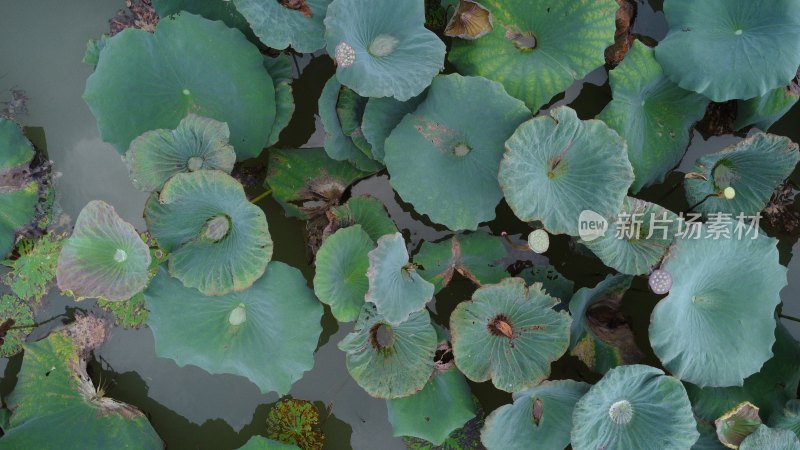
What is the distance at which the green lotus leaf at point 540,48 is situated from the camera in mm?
2037

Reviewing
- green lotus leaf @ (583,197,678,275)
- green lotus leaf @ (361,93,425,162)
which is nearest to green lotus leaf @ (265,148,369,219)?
green lotus leaf @ (361,93,425,162)

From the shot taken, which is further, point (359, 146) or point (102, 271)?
point (359, 146)

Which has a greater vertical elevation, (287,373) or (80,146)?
(80,146)

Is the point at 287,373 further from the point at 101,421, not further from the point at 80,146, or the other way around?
the point at 80,146

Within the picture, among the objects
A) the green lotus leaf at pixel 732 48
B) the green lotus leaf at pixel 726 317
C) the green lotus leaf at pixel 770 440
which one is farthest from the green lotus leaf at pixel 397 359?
the green lotus leaf at pixel 732 48

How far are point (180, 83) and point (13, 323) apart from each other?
1209mm

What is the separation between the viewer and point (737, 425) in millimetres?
2037

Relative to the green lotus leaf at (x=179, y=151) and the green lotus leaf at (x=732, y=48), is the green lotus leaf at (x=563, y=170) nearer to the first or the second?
the green lotus leaf at (x=732, y=48)

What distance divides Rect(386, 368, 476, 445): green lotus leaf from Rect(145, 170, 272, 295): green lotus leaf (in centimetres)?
68

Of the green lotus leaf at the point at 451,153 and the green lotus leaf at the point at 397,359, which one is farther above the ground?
the green lotus leaf at the point at 451,153

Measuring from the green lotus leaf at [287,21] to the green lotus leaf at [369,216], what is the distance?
1.79ft

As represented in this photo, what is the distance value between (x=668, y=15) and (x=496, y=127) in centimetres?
73

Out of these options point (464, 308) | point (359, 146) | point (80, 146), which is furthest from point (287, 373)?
point (80, 146)

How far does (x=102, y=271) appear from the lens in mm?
2031
